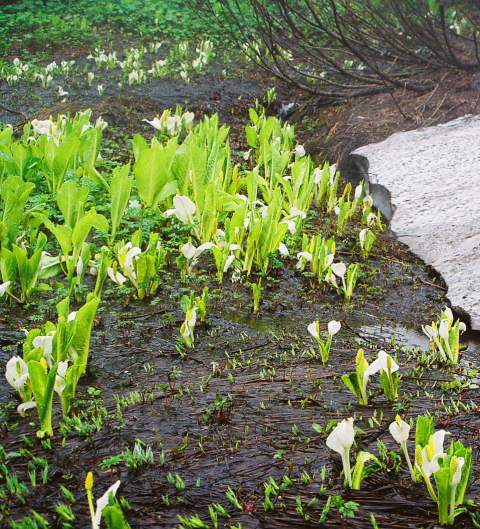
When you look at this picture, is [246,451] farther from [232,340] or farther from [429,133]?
[429,133]

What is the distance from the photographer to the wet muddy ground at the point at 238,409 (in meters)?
1.46

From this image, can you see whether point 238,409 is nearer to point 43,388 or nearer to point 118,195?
point 43,388

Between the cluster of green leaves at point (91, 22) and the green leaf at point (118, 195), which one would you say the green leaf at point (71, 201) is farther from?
the cluster of green leaves at point (91, 22)

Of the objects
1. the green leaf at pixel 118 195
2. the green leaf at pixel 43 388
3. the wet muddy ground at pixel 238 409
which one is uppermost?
the green leaf at pixel 118 195

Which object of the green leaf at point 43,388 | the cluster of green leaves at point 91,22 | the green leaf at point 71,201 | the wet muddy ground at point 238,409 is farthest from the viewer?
the cluster of green leaves at point 91,22

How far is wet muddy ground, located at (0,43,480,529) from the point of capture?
4.80ft

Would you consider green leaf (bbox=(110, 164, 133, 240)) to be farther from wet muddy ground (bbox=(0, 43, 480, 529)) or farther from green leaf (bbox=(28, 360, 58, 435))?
green leaf (bbox=(28, 360, 58, 435))

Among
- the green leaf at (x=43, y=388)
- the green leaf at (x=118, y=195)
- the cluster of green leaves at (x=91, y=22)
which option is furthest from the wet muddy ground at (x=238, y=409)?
the cluster of green leaves at (x=91, y=22)

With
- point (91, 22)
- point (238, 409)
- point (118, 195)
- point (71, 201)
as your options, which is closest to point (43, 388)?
point (238, 409)

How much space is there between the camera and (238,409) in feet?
6.20

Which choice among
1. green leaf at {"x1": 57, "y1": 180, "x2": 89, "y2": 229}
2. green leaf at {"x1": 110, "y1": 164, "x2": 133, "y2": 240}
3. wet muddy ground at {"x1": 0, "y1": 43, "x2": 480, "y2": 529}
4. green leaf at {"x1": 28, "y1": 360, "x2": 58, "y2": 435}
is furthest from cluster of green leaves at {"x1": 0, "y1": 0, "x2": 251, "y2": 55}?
green leaf at {"x1": 28, "y1": 360, "x2": 58, "y2": 435}

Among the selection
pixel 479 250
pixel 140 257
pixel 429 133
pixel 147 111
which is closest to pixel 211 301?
pixel 140 257

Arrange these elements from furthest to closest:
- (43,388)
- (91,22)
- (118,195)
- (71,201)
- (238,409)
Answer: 1. (91,22)
2. (118,195)
3. (71,201)
4. (238,409)
5. (43,388)

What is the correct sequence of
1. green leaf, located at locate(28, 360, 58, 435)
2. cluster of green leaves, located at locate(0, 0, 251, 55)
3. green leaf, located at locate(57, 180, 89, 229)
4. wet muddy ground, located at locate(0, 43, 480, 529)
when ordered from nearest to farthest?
wet muddy ground, located at locate(0, 43, 480, 529)
green leaf, located at locate(28, 360, 58, 435)
green leaf, located at locate(57, 180, 89, 229)
cluster of green leaves, located at locate(0, 0, 251, 55)
